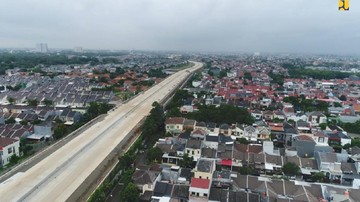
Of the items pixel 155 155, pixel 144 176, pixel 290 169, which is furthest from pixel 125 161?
pixel 290 169

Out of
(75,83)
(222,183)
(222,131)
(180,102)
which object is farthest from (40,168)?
(75,83)

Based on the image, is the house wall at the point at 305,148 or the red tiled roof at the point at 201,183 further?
the house wall at the point at 305,148

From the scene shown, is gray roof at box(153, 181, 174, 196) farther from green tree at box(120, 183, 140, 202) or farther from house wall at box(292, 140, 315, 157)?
house wall at box(292, 140, 315, 157)

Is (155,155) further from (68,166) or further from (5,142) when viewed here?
(5,142)

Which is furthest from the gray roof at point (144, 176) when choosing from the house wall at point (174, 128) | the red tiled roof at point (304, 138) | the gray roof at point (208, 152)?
the red tiled roof at point (304, 138)

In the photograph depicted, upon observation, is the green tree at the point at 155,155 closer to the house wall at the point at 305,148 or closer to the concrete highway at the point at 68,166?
the concrete highway at the point at 68,166

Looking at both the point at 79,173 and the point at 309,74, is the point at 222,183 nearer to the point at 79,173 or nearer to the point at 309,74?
the point at 79,173
